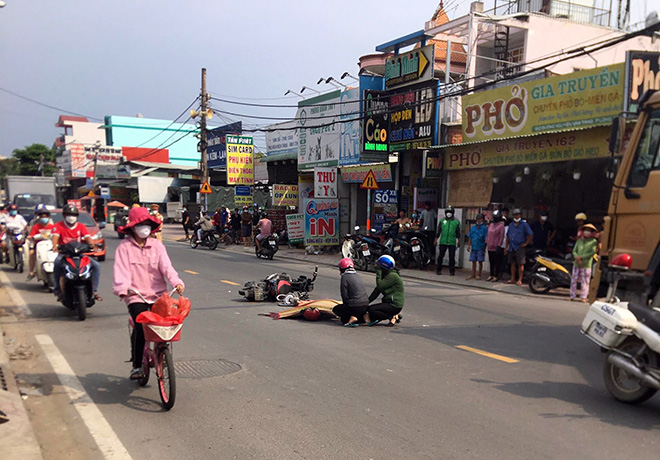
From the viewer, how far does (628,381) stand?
5.21 metres

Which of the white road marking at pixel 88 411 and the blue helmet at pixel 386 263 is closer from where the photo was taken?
the white road marking at pixel 88 411

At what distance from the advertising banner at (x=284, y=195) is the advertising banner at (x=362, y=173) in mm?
4243

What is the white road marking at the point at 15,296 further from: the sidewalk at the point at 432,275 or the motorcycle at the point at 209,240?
the motorcycle at the point at 209,240

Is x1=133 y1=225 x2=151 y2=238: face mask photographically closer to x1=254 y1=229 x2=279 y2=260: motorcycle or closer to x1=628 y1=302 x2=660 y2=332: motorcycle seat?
x1=628 y1=302 x2=660 y2=332: motorcycle seat

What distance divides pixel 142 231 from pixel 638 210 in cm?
588

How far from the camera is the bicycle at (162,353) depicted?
15.9 ft

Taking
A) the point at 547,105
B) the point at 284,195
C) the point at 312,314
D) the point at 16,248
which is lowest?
the point at 312,314

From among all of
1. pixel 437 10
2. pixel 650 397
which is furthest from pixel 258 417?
pixel 437 10

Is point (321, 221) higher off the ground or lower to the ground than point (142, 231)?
lower

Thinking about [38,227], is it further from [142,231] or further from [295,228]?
[295,228]

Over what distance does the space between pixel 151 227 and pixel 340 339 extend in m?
3.40

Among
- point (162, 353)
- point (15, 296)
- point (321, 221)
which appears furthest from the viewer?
point (321, 221)

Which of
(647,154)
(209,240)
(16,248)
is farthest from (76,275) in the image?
(209,240)

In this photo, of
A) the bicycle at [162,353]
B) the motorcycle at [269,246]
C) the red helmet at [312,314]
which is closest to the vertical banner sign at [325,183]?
the motorcycle at [269,246]
